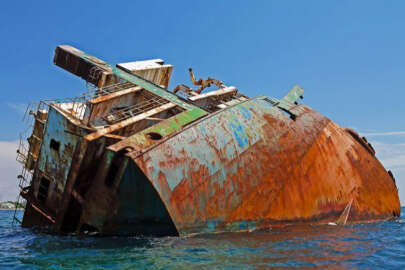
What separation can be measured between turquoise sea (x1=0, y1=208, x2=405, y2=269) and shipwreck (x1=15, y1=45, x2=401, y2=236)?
1.46ft

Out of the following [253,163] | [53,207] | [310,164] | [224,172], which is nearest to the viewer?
[224,172]

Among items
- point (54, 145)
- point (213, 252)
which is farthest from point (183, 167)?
point (54, 145)

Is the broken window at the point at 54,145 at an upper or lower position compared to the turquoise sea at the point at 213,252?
upper

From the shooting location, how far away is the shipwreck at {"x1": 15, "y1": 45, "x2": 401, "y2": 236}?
661 centimetres

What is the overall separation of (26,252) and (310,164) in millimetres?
6812

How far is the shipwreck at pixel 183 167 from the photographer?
6.61m

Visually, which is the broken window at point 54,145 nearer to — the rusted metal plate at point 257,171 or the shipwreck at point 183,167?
the shipwreck at point 183,167

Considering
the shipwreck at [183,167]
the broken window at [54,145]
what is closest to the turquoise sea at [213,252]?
the shipwreck at [183,167]

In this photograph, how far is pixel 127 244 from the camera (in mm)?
6355

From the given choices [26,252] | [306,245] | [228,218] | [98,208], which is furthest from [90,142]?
[306,245]

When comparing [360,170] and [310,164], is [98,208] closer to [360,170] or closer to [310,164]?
[310,164]

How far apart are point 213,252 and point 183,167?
1783mm

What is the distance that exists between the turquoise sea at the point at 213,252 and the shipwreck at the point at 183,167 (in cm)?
44

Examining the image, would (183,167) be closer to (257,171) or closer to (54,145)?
(257,171)
